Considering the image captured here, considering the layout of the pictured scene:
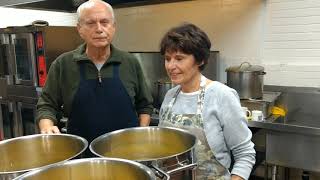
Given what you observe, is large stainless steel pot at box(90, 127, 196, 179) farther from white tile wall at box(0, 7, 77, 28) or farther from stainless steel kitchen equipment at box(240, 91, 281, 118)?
white tile wall at box(0, 7, 77, 28)

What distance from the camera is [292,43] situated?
213cm

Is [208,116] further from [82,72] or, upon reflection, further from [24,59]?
→ [24,59]

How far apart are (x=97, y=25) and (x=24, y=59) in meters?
1.89

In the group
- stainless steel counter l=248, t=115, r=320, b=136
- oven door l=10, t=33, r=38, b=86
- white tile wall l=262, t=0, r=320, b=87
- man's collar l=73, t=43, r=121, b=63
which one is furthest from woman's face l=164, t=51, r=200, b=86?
oven door l=10, t=33, r=38, b=86

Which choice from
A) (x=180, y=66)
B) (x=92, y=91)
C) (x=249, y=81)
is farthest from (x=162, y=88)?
(x=180, y=66)

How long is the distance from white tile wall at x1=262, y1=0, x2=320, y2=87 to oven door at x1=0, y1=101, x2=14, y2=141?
236 centimetres

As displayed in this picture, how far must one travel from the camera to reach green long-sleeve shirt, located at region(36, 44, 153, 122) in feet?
4.28

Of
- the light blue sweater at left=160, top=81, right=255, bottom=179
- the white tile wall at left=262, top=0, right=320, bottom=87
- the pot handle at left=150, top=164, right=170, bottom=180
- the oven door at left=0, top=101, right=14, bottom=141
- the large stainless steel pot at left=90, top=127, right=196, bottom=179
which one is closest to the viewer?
the pot handle at left=150, top=164, right=170, bottom=180

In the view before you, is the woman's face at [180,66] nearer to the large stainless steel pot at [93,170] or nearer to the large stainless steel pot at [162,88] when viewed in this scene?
the large stainless steel pot at [93,170]

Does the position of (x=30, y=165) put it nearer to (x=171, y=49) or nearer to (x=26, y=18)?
(x=171, y=49)

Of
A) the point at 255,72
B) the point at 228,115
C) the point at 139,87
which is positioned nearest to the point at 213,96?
the point at 228,115

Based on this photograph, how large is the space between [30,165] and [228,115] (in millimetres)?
594

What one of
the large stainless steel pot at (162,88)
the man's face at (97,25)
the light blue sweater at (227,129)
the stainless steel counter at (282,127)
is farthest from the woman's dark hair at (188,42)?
the large stainless steel pot at (162,88)

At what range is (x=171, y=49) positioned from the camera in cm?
104
